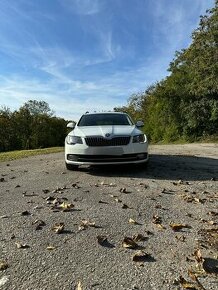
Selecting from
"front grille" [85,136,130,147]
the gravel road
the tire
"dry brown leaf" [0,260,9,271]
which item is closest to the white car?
"front grille" [85,136,130,147]

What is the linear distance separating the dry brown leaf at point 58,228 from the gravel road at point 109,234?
0.5 inches

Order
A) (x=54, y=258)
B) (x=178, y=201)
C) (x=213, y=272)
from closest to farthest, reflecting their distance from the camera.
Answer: (x=213, y=272) → (x=54, y=258) → (x=178, y=201)

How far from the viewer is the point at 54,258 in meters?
3.62

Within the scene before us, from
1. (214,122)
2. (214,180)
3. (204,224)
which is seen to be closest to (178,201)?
(204,224)

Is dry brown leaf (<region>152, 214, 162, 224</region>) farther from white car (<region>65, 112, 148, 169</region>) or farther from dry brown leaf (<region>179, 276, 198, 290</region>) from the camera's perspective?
white car (<region>65, 112, 148, 169</region>)

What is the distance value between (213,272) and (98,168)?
664cm

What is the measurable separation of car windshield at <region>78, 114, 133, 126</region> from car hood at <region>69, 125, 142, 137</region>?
26.8 inches

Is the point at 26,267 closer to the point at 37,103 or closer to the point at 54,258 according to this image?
the point at 54,258

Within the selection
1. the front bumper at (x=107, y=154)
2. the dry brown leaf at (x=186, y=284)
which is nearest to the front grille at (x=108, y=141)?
the front bumper at (x=107, y=154)

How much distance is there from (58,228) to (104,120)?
620cm

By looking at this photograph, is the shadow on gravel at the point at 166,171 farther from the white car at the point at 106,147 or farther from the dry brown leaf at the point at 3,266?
the dry brown leaf at the point at 3,266

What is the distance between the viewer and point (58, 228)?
4.47 meters

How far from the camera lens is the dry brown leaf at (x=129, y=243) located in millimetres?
3908

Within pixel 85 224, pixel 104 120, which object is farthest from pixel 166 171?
pixel 85 224
